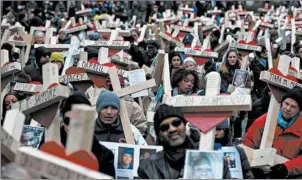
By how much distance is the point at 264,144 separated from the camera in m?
6.66

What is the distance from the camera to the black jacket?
656 cm

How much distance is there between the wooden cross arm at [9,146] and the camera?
4.33 meters

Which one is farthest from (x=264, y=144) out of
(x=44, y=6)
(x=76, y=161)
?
(x=44, y=6)

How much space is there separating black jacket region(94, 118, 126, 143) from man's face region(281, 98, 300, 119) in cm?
141

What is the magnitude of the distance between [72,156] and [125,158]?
2.16m

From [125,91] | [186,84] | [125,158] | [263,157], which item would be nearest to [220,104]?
[125,158]

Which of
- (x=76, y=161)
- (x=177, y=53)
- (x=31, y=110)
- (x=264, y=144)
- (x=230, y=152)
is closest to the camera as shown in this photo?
(x=76, y=161)

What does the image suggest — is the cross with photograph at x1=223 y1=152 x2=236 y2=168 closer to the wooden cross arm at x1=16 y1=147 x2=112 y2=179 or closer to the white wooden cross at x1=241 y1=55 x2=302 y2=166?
the white wooden cross at x1=241 y1=55 x2=302 y2=166

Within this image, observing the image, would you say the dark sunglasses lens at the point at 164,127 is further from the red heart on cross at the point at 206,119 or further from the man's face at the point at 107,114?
the man's face at the point at 107,114

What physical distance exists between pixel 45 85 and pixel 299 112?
2.37 metres

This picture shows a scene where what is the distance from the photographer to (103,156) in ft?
19.1

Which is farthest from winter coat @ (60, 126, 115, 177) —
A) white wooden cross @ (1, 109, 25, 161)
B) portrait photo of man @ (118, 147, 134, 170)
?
white wooden cross @ (1, 109, 25, 161)

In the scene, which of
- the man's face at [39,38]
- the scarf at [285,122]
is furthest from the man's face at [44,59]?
the scarf at [285,122]

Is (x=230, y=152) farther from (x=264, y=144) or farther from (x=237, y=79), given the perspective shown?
(x=237, y=79)
